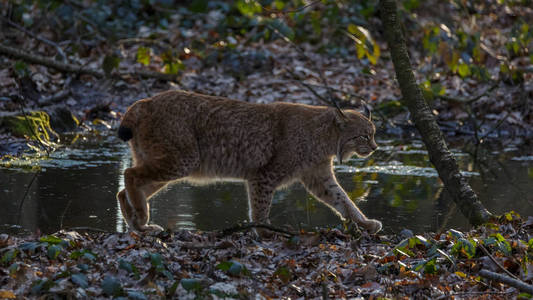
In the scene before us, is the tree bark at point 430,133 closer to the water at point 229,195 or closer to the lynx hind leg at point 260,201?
the water at point 229,195

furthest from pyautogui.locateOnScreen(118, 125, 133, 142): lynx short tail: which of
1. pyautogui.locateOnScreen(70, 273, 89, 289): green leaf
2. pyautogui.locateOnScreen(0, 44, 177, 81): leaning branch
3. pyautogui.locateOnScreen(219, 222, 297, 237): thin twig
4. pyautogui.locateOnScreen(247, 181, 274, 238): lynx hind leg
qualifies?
pyautogui.locateOnScreen(0, 44, 177, 81): leaning branch

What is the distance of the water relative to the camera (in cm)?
641

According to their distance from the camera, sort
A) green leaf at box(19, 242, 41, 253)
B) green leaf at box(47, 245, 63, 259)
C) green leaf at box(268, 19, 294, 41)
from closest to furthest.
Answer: green leaf at box(47, 245, 63, 259) < green leaf at box(19, 242, 41, 253) < green leaf at box(268, 19, 294, 41)

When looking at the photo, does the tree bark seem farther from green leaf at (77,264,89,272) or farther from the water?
green leaf at (77,264,89,272)

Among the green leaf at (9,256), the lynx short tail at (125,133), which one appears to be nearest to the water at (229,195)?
the lynx short tail at (125,133)

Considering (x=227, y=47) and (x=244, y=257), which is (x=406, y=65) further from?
(x=227, y=47)

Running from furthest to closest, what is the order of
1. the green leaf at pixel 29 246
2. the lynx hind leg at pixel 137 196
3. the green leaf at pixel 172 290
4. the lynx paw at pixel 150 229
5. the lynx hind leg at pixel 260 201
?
1. the lynx hind leg at pixel 260 201
2. the lynx hind leg at pixel 137 196
3. the lynx paw at pixel 150 229
4. the green leaf at pixel 29 246
5. the green leaf at pixel 172 290

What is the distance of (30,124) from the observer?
9078 mm

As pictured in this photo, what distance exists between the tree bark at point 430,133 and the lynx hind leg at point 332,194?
843 mm

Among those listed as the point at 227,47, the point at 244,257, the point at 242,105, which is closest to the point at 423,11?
the point at 227,47

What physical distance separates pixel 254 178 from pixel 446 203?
7.70 ft

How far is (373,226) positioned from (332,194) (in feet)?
1.84

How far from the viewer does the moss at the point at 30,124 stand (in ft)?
30.2

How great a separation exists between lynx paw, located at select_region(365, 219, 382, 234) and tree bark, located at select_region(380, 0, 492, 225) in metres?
0.69
